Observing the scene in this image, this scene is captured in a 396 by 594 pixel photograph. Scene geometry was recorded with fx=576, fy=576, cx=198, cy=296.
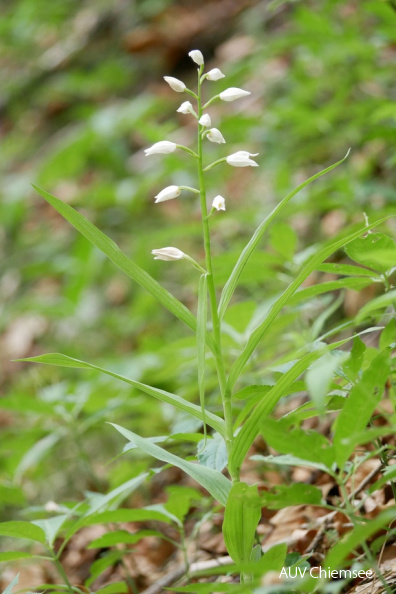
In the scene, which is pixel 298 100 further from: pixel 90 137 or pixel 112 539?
pixel 112 539

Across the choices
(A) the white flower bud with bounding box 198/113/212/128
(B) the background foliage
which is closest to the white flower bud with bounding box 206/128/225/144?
(A) the white flower bud with bounding box 198/113/212/128

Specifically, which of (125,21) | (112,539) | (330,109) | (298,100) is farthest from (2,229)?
(112,539)

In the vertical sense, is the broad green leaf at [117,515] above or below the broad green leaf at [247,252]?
below

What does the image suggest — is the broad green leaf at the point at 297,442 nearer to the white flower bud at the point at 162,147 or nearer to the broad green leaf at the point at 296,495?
the broad green leaf at the point at 296,495

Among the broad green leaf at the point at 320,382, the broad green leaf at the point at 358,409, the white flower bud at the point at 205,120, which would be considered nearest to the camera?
the broad green leaf at the point at 320,382

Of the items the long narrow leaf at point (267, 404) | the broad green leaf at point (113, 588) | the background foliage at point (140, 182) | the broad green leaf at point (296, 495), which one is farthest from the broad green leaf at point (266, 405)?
the broad green leaf at point (113, 588)

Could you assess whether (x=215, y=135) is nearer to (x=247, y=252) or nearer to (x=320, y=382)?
(x=247, y=252)
